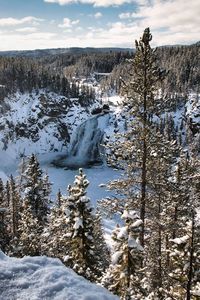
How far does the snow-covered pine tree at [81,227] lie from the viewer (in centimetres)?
1797

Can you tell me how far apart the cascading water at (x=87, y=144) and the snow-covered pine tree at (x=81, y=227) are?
8934 cm

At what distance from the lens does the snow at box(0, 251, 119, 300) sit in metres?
8.52

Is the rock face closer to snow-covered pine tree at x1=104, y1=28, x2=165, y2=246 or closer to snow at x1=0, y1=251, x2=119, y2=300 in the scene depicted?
snow-covered pine tree at x1=104, y1=28, x2=165, y2=246

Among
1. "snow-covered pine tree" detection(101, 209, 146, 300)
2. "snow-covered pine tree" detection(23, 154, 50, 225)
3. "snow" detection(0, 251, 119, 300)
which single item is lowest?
"snow-covered pine tree" detection(23, 154, 50, 225)

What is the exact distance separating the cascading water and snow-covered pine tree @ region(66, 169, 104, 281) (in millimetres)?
89344

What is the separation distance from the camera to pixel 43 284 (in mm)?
8969

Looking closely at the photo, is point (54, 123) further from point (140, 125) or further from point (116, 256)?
point (116, 256)

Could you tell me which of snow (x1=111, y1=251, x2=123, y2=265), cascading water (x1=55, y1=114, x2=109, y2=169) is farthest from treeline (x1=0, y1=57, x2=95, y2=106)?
snow (x1=111, y1=251, x2=123, y2=265)

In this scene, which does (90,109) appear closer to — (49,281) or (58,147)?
(58,147)

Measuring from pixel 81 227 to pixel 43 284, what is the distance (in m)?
9.09

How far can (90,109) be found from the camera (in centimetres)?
14125

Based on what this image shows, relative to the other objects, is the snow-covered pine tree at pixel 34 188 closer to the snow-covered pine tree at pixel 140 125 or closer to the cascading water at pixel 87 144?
the snow-covered pine tree at pixel 140 125

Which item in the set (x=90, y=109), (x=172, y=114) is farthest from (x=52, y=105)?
(x=172, y=114)

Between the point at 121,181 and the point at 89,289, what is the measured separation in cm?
820
